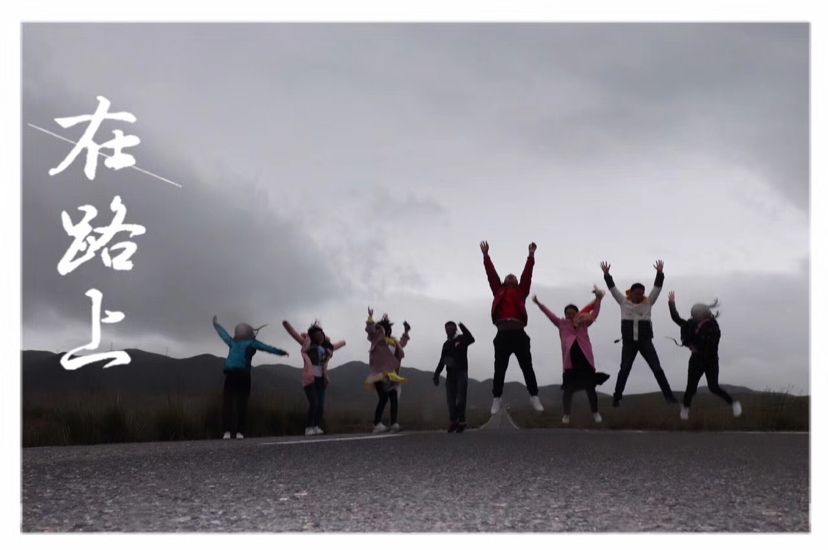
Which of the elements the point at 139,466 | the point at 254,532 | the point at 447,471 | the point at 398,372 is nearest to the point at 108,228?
the point at 139,466

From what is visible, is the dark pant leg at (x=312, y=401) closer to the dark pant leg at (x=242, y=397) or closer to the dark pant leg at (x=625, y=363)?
the dark pant leg at (x=242, y=397)

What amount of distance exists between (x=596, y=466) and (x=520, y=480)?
119 centimetres

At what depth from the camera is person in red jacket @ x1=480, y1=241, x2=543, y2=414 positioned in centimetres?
905

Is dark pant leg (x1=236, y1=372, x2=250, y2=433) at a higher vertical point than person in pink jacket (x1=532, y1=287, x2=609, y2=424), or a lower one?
lower

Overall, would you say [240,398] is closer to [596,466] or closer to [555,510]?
[596,466]

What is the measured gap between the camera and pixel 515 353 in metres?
9.59

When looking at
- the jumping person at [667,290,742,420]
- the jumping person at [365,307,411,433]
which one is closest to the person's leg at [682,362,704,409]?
the jumping person at [667,290,742,420]

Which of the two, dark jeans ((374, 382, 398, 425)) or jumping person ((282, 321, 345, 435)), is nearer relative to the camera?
jumping person ((282, 321, 345, 435))

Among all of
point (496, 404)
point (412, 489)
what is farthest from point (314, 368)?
point (412, 489)

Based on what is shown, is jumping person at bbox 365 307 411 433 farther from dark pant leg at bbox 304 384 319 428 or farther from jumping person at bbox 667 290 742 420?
jumping person at bbox 667 290 742 420

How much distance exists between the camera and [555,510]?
452 centimetres

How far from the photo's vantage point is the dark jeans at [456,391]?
1202cm

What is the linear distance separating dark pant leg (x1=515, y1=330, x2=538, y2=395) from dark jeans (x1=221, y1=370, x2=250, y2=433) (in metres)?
3.96

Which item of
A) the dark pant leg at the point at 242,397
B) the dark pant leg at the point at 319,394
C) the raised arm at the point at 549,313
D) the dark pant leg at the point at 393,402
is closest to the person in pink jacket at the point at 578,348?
the raised arm at the point at 549,313
